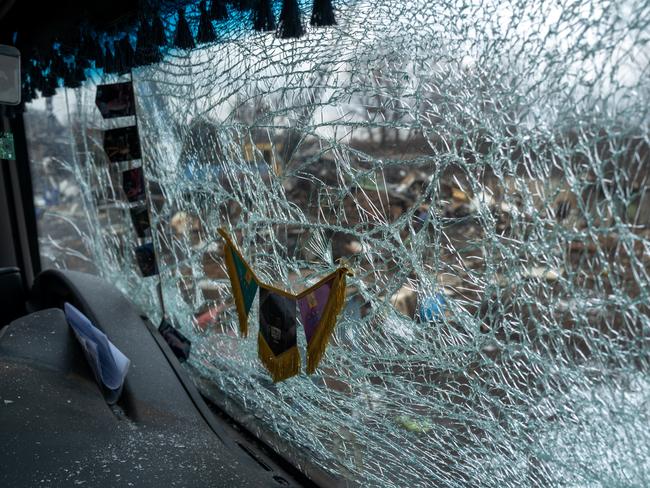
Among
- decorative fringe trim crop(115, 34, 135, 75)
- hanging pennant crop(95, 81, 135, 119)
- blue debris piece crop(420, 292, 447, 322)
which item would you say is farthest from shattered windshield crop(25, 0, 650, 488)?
hanging pennant crop(95, 81, 135, 119)

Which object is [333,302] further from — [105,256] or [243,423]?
[105,256]

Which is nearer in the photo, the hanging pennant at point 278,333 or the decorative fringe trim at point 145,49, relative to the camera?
the hanging pennant at point 278,333

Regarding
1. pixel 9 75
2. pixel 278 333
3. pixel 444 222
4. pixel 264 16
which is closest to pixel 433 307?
pixel 444 222

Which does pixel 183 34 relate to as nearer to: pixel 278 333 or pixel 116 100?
pixel 116 100

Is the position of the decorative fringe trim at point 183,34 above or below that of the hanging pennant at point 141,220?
above

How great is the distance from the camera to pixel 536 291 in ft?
3.00

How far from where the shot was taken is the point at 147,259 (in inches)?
85.7

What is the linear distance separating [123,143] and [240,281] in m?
0.90

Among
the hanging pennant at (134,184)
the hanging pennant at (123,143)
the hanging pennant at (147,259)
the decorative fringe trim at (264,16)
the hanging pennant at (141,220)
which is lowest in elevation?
the hanging pennant at (147,259)

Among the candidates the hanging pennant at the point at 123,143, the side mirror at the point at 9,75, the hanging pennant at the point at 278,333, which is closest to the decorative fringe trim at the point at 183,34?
the hanging pennant at the point at 123,143

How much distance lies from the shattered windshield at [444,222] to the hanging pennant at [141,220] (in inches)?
16.4

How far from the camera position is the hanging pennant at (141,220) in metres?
2.14

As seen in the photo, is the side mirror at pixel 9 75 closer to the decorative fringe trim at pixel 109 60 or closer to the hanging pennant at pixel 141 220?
the decorative fringe trim at pixel 109 60

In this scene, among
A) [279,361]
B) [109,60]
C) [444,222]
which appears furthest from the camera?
[109,60]
